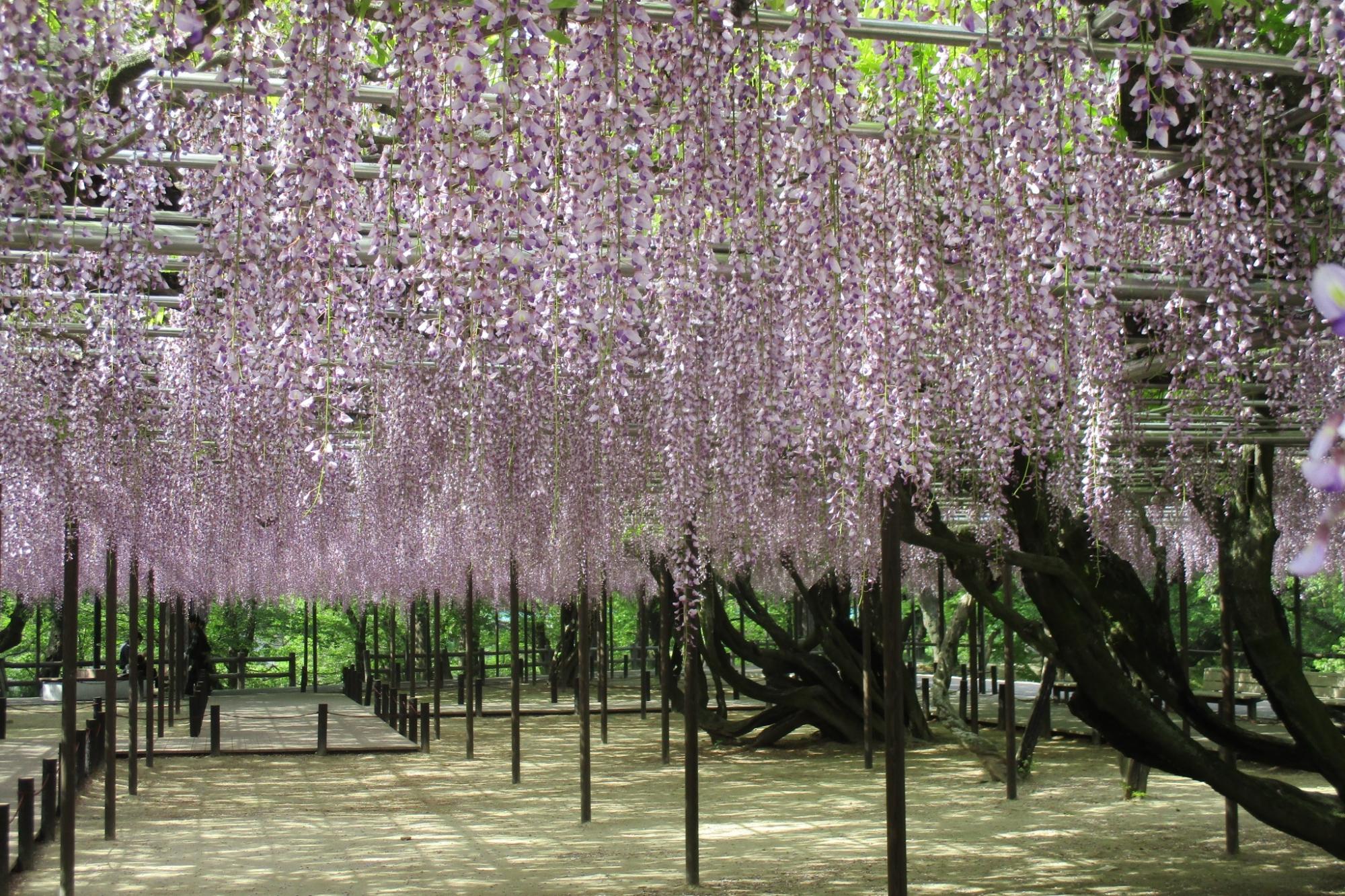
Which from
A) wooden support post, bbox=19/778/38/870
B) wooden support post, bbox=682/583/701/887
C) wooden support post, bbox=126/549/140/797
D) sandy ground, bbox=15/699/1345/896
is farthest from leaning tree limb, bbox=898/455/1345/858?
wooden support post, bbox=126/549/140/797

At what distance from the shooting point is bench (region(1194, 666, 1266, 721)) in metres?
15.3

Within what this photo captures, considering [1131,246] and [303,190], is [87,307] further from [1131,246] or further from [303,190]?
[1131,246]

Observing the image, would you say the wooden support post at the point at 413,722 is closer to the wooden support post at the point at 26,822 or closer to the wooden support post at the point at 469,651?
the wooden support post at the point at 469,651

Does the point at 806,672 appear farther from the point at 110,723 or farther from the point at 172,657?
the point at 110,723

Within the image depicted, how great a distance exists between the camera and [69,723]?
24.4 ft

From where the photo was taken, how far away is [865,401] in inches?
215

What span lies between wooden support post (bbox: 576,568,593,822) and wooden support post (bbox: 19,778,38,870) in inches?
139

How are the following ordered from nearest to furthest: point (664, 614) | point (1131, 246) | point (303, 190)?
point (303, 190) < point (1131, 246) < point (664, 614)

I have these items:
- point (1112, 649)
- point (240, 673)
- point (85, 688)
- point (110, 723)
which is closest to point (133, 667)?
point (110, 723)

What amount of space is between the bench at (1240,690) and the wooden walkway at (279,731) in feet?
28.8

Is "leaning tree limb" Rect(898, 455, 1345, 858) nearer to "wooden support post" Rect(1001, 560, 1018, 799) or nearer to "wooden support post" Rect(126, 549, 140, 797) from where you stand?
"wooden support post" Rect(1001, 560, 1018, 799)

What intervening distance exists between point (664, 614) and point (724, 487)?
443 centimetres

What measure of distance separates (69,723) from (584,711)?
361 cm

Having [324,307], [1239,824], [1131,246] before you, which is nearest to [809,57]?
[324,307]
